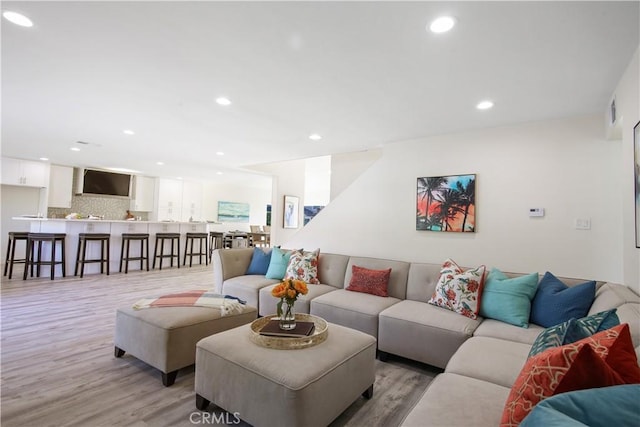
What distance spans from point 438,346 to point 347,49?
2.32 meters

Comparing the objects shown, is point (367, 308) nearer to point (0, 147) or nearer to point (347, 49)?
point (347, 49)

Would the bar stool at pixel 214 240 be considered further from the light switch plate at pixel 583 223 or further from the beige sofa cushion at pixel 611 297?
the beige sofa cushion at pixel 611 297

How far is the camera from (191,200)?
9.67 metres

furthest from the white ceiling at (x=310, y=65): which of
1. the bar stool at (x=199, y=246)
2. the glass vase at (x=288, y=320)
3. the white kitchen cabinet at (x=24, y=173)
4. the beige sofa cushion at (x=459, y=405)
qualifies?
the bar stool at (x=199, y=246)

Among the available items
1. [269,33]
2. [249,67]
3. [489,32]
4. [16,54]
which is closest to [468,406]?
[489,32]

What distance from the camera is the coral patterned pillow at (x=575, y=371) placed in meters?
0.88

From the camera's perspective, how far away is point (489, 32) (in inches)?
70.8

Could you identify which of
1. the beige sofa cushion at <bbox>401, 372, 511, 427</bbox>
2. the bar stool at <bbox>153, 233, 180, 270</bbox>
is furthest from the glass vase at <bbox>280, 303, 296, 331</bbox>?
the bar stool at <bbox>153, 233, 180, 270</bbox>

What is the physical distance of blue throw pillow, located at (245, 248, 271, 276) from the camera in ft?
13.9

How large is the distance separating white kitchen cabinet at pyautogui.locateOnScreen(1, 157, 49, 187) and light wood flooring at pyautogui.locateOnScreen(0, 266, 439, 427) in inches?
167

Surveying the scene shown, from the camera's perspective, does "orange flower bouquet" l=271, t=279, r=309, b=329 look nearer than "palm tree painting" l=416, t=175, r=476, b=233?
Yes

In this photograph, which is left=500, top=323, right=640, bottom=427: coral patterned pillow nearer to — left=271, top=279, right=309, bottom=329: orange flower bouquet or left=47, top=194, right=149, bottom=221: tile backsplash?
left=271, top=279, right=309, bottom=329: orange flower bouquet

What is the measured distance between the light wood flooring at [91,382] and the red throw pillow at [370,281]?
2.32 feet

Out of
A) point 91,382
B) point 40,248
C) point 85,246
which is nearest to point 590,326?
point 91,382
